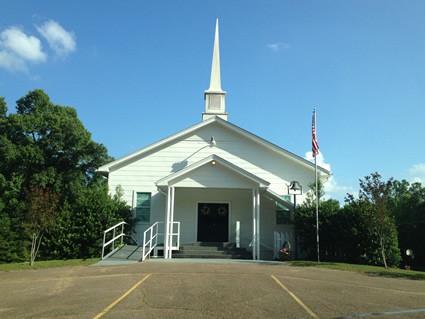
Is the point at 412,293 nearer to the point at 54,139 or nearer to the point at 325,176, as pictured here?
the point at 325,176

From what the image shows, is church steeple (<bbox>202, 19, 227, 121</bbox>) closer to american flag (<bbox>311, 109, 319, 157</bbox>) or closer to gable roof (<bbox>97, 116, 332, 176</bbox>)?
gable roof (<bbox>97, 116, 332, 176</bbox>)

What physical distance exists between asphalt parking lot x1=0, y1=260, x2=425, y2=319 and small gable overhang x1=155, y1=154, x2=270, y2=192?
4977 mm

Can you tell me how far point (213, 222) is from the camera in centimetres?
2077

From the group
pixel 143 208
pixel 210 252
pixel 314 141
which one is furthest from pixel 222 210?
pixel 314 141

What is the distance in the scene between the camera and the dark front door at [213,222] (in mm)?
20594

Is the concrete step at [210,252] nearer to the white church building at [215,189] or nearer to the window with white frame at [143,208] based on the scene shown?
the white church building at [215,189]

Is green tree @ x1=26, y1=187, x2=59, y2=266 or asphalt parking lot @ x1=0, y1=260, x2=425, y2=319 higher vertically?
green tree @ x1=26, y1=187, x2=59, y2=266

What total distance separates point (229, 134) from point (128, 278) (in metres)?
12.4

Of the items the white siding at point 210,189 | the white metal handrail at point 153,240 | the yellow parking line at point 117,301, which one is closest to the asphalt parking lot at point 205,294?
the yellow parking line at point 117,301

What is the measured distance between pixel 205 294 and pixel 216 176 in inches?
371

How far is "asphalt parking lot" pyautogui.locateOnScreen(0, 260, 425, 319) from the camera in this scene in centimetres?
718

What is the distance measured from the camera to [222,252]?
58.6 feet

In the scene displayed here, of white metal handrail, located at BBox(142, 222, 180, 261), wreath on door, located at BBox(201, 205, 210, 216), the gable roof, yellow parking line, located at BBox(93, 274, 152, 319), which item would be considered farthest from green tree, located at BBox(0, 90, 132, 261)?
yellow parking line, located at BBox(93, 274, 152, 319)

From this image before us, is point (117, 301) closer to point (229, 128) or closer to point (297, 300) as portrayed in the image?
point (297, 300)
